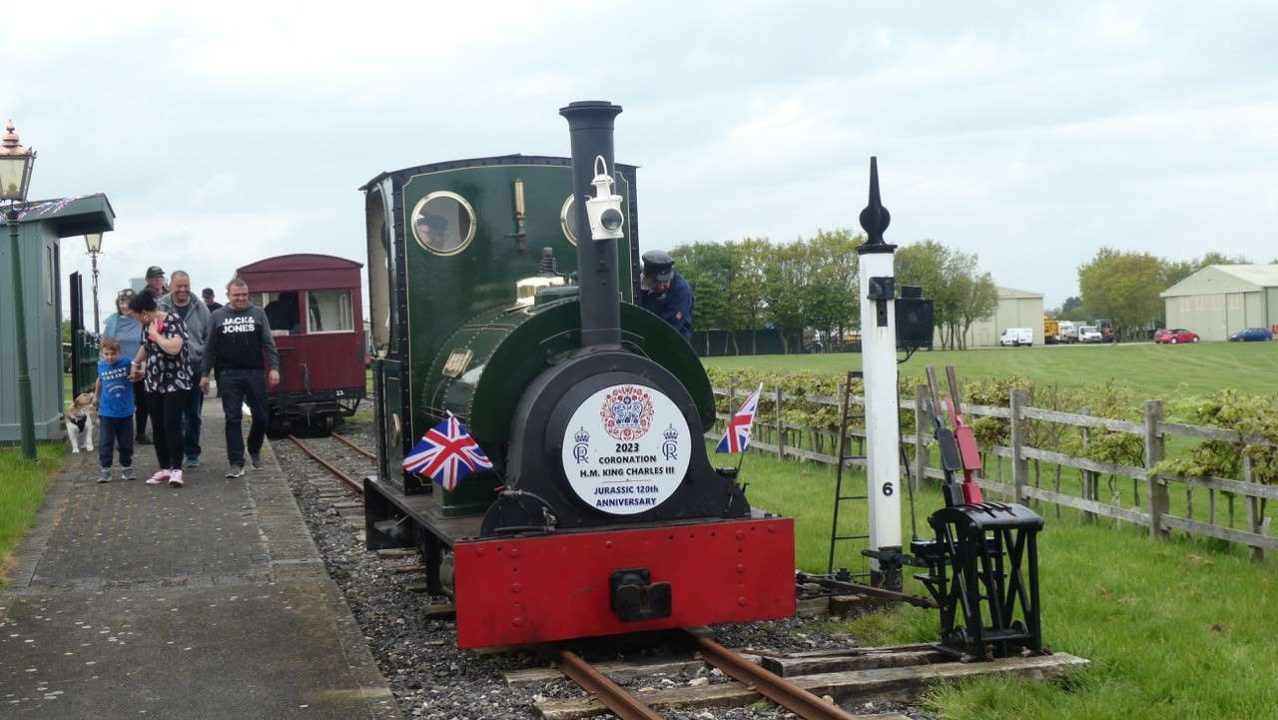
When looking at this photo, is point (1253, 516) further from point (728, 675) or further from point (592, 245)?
point (592, 245)

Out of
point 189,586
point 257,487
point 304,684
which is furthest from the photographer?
point 257,487

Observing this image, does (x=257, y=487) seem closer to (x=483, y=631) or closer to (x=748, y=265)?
(x=483, y=631)

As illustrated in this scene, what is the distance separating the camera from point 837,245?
95.9 meters

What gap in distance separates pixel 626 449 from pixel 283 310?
1539 centimetres

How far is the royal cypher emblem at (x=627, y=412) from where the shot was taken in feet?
20.1

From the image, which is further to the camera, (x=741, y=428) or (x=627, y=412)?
(x=741, y=428)

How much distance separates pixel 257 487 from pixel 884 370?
6.86m

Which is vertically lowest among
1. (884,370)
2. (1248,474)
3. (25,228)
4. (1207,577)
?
(1207,577)

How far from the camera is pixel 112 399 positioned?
12.2m

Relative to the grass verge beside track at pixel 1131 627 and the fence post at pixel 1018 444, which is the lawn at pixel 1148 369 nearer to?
the fence post at pixel 1018 444

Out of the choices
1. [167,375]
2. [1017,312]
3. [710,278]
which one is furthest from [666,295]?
[1017,312]

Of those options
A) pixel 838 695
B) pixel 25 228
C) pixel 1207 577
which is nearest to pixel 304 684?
pixel 838 695

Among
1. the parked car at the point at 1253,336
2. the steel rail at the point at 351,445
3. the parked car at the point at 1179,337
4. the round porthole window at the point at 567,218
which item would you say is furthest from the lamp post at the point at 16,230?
the parked car at the point at 1179,337

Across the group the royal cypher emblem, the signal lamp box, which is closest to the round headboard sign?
the royal cypher emblem
